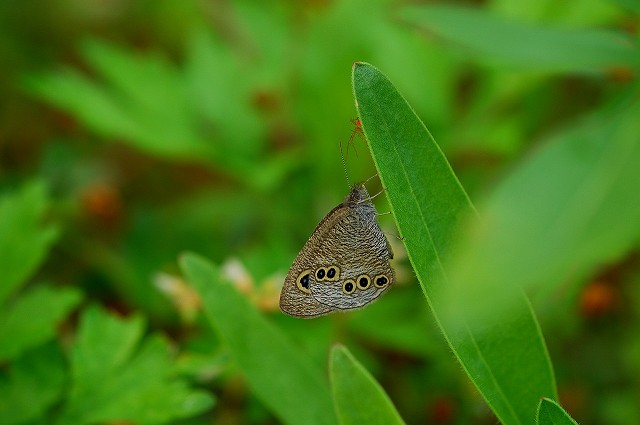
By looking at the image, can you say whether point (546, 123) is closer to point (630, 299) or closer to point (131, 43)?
point (630, 299)

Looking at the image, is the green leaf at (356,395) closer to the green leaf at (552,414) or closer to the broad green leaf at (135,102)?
the green leaf at (552,414)

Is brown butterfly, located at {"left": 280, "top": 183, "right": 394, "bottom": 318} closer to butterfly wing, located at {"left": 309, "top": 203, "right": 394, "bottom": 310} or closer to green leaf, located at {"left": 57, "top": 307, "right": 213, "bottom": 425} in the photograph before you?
butterfly wing, located at {"left": 309, "top": 203, "right": 394, "bottom": 310}

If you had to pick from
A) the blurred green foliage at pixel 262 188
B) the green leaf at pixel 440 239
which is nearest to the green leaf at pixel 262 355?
the blurred green foliage at pixel 262 188

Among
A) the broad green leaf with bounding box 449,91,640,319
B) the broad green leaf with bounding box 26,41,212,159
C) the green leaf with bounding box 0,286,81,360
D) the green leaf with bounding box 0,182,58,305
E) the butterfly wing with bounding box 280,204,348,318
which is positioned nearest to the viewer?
the broad green leaf with bounding box 449,91,640,319

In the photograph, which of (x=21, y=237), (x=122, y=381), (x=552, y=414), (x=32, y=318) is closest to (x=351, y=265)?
(x=552, y=414)

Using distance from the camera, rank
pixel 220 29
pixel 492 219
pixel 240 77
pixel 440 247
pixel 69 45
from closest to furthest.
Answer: pixel 492 219
pixel 440 247
pixel 240 77
pixel 220 29
pixel 69 45

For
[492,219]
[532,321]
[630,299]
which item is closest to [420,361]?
[630,299]

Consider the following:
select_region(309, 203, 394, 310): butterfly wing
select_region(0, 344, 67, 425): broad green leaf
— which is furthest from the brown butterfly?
select_region(0, 344, 67, 425): broad green leaf
